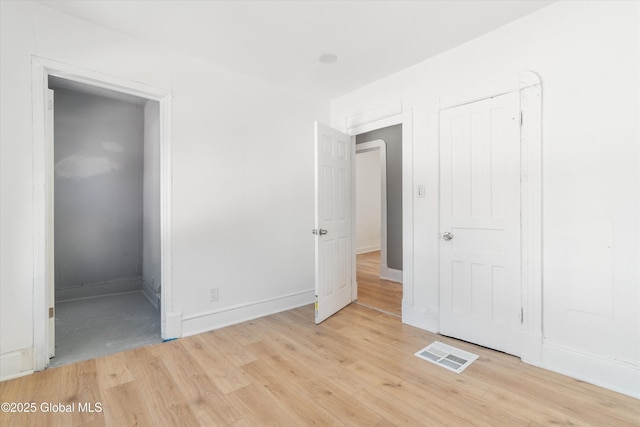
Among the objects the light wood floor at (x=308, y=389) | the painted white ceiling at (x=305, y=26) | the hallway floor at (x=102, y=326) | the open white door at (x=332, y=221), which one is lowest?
the light wood floor at (x=308, y=389)

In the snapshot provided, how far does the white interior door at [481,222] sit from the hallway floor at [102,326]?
274 cm

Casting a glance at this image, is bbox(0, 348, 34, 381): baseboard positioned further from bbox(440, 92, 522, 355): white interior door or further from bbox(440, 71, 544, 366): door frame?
bbox(440, 71, 544, 366): door frame

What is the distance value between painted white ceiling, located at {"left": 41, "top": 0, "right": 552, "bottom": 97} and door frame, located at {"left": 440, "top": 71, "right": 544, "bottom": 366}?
605mm

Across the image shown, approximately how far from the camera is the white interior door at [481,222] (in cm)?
230

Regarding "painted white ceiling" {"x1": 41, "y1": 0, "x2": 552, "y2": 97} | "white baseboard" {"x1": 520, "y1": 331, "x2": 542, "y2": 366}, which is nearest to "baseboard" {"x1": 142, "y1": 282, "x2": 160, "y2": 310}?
"painted white ceiling" {"x1": 41, "y1": 0, "x2": 552, "y2": 97}

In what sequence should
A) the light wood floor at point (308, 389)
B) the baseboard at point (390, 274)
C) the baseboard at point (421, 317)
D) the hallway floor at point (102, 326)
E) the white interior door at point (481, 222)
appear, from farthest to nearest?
the baseboard at point (390, 274)
the baseboard at point (421, 317)
the hallway floor at point (102, 326)
the white interior door at point (481, 222)
the light wood floor at point (308, 389)

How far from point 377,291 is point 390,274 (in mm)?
817

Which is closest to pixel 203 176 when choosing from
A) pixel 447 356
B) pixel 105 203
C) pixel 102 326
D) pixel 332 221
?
pixel 332 221

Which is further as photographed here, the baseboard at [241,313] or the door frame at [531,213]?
the baseboard at [241,313]

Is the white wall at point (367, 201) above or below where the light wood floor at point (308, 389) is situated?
above

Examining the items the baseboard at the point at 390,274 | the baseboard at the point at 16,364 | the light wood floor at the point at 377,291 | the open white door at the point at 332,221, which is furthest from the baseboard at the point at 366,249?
the baseboard at the point at 16,364

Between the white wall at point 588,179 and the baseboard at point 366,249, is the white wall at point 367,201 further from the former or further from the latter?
the white wall at point 588,179

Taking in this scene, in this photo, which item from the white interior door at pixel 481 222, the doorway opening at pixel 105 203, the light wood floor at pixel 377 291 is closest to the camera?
the white interior door at pixel 481 222

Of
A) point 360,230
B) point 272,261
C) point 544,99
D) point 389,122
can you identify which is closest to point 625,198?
point 544,99
